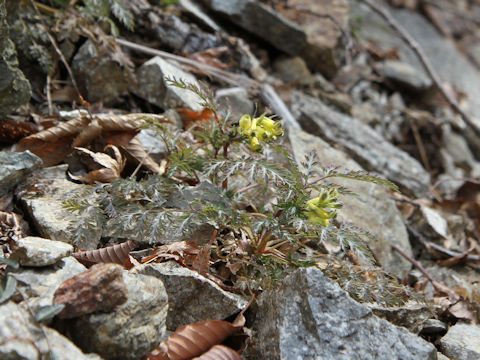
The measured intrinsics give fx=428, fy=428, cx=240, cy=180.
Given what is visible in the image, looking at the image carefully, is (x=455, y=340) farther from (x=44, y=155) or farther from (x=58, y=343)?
(x=44, y=155)

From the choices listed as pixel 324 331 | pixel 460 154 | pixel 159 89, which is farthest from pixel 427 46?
pixel 324 331

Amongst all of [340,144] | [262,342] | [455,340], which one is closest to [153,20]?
[340,144]

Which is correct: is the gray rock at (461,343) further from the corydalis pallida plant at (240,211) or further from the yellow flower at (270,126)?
the yellow flower at (270,126)

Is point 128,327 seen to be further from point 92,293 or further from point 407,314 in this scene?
point 407,314

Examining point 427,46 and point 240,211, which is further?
point 427,46

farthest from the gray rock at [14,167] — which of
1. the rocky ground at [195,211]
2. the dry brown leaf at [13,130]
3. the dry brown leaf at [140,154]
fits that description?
the dry brown leaf at [140,154]

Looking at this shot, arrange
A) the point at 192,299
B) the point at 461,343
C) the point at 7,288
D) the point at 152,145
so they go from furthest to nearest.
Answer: the point at 152,145
the point at 461,343
the point at 192,299
the point at 7,288
